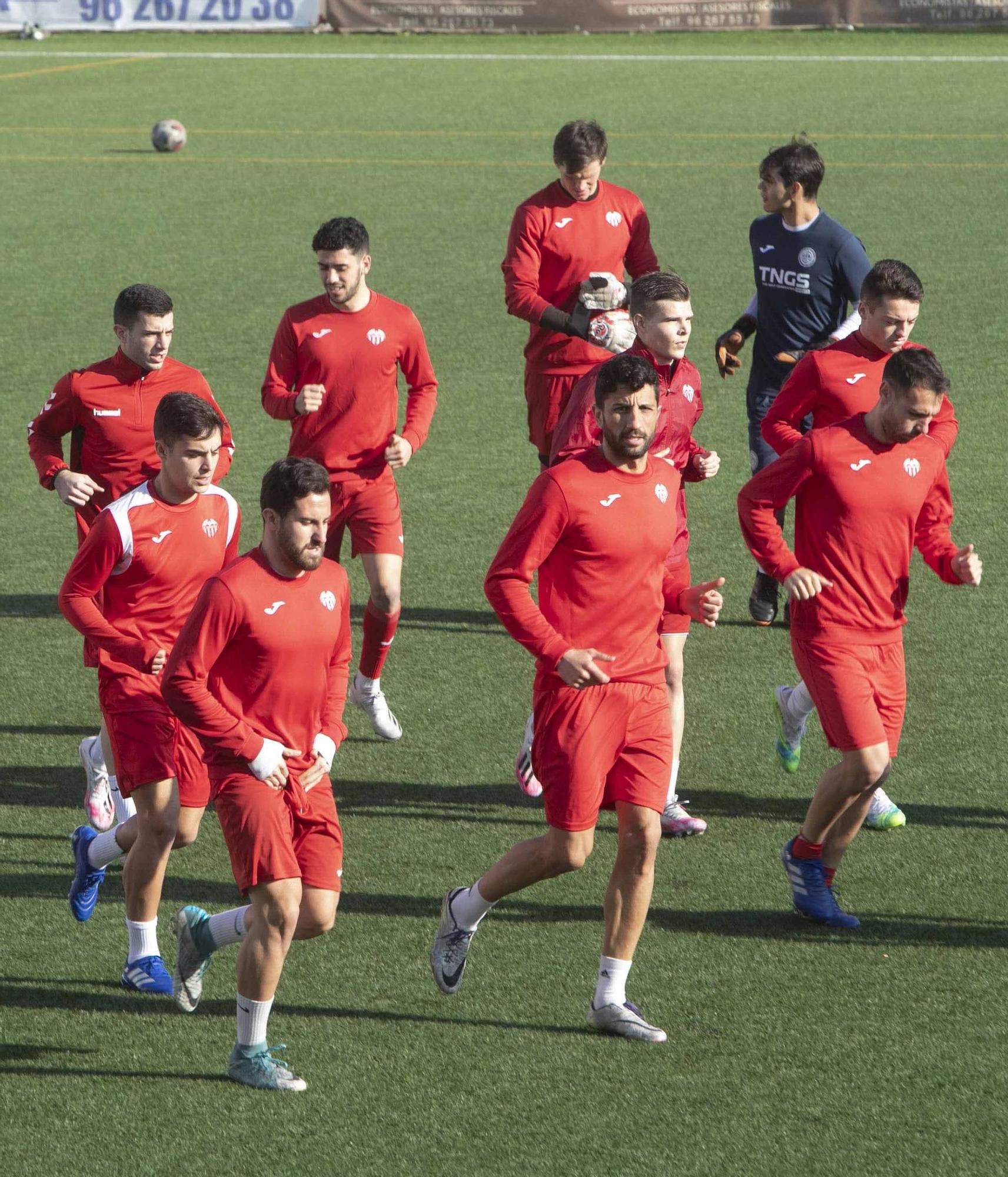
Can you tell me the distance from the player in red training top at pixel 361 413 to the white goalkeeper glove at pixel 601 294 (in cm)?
96

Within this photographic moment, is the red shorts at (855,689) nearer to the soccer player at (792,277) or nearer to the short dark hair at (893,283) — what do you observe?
the short dark hair at (893,283)

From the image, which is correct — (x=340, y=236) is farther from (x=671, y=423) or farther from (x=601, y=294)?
(x=671, y=423)

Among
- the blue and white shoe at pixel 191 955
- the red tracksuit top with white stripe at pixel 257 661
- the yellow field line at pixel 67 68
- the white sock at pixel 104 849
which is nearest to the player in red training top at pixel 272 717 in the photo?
the red tracksuit top with white stripe at pixel 257 661

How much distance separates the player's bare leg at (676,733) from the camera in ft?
23.7

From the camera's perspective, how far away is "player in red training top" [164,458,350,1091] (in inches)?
Result: 208

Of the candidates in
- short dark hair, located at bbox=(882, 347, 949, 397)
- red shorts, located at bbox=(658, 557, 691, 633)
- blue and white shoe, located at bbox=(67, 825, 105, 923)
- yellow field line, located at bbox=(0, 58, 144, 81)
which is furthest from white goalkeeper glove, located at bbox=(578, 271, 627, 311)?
yellow field line, located at bbox=(0, 58, 144, 81)

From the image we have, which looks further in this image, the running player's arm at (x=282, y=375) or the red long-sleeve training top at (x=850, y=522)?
the running player's arm at (x=282, y=375)

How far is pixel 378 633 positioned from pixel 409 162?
1645cm

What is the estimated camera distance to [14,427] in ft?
43.4

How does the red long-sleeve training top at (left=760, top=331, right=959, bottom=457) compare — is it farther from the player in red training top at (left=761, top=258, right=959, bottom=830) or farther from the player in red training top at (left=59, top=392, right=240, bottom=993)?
the player in red training top at (left=59, top=392, right=240, bottom=993)

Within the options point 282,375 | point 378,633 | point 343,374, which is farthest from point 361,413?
point 378,633

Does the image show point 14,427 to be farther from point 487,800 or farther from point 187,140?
point 187,140

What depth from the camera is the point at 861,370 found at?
7023 mm

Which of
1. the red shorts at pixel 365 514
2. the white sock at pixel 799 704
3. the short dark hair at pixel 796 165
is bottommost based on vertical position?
the white sock at pixel 799 704
